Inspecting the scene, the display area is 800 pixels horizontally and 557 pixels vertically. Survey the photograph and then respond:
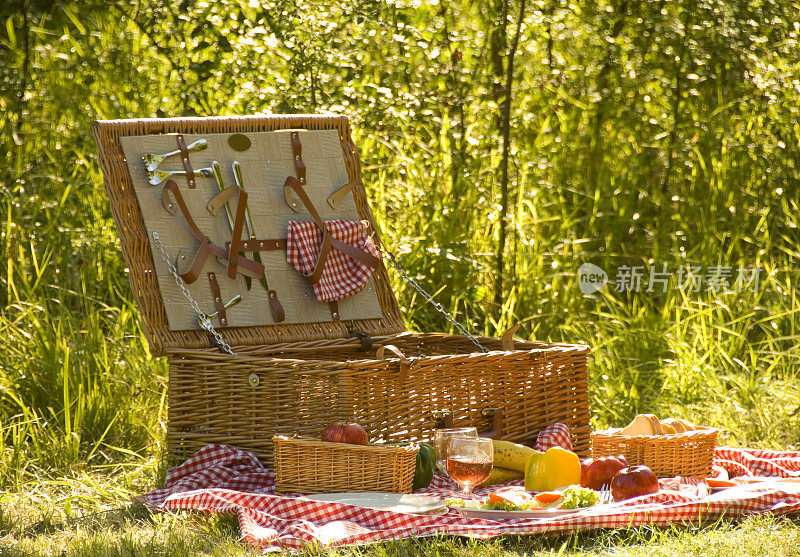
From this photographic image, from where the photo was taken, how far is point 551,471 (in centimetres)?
267

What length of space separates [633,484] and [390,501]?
0.69m

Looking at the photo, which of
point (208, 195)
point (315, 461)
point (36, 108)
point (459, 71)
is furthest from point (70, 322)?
point (459, 71)

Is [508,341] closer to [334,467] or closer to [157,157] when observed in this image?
[334,467]

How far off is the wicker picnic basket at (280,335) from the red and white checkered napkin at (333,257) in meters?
0.05

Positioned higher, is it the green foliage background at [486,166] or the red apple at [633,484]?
the green foliage background at [486,166]

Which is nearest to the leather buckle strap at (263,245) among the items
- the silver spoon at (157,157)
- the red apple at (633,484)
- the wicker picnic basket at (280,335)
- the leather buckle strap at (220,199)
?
the wicker picnic basket at (280,335)

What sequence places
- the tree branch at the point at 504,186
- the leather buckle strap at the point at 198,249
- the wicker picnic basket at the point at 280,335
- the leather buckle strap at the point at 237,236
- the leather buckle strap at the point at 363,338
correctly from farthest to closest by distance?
1. the tree branch at the point at 504,186
2. the leather buckle strap at the point at 363,338
3. the leather buckle strap at the point at 237,236
4. the leather buckle strap at the point at 198,249
5. the wicker picnic basket at the point at 280,335

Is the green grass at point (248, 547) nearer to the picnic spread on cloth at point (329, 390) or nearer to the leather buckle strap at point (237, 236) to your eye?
the picnic spread on cloth at point (329, 390)

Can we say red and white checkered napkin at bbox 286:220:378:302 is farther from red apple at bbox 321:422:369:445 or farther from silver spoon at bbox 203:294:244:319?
red apple at bbox 321:422:369:445

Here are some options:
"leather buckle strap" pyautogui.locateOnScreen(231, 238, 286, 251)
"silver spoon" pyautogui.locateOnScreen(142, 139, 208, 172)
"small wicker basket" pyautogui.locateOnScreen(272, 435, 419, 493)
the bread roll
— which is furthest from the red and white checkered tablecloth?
"silver spoon" pyautogui.locateOnScreen(142, 139, 208, 172)

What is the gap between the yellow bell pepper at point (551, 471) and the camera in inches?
105

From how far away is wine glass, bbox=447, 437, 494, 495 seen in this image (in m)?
2.34

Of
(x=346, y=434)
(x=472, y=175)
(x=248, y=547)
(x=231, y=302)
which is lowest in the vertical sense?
(x=248, y=547)

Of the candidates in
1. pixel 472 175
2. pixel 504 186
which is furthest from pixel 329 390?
pixel 472 175
